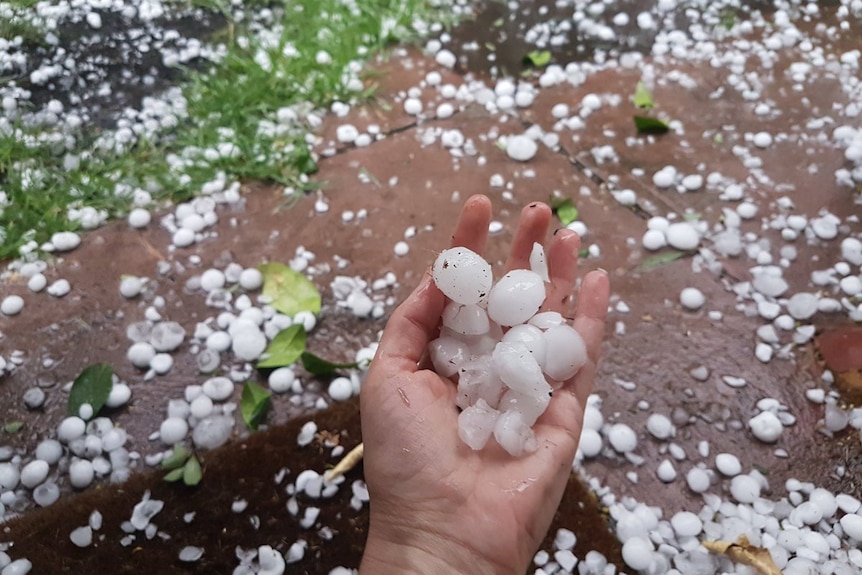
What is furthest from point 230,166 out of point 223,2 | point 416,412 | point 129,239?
point 416,412

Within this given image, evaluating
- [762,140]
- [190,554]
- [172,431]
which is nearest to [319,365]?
[172,431]

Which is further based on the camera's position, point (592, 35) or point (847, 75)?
point (592, 35)

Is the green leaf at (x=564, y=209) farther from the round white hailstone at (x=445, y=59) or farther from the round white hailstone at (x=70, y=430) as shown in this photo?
the round white hailstone at (x=70, y=430)

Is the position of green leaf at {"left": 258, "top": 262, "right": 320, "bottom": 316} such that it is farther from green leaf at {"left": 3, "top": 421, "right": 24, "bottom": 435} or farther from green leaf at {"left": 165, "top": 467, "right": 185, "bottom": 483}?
green leaf at {"left": 3, "top": 421, "right": 24, "bottom": 435}

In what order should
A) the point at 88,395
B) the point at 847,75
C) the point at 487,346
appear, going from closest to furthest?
1. the point at 487,346
2. the point at 88,395
3. the point at 847,75

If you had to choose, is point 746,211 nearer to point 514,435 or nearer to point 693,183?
point 693,183

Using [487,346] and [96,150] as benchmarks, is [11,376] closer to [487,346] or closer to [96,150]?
[96,150]

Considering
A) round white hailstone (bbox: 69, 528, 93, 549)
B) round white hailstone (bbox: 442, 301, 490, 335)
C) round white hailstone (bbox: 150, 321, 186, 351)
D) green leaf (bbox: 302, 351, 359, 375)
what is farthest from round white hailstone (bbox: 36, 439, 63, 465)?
round white hailstone (bbox: 442, 301, 490, 335)
